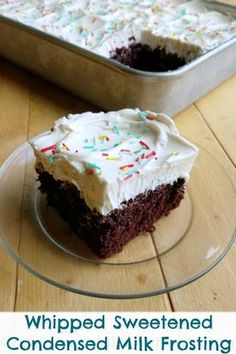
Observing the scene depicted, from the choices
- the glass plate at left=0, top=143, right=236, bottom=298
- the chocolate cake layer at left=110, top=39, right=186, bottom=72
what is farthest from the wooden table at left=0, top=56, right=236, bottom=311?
the chocolate cake layer at left=110, top=39, right=186, bottom=72

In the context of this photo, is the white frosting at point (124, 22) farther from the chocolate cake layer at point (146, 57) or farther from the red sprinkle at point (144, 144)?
the red sprinkle at point (144, 144)

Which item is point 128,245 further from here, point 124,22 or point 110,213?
point 124,22

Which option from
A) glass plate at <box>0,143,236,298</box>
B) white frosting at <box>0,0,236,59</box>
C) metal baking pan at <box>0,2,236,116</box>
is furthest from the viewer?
white frosting at <box>0,0,236,59</box>

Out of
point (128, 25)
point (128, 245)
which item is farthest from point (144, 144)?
point (128, 25)

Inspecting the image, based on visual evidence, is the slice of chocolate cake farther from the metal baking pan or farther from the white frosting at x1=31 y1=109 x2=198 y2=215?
the metal baking pan

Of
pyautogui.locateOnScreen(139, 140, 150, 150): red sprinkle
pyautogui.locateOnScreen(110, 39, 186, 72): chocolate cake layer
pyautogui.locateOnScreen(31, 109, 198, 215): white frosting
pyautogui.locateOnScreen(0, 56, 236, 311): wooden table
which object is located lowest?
pyautogui.locateOnScreen(0, 56, 236, 311): wooden table

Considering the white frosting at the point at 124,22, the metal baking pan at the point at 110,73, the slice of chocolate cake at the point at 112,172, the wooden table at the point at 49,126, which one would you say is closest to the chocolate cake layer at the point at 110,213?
the slice of chocolate cake at the point at 112,172

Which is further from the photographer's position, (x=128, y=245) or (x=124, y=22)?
(x=124, y=22)
